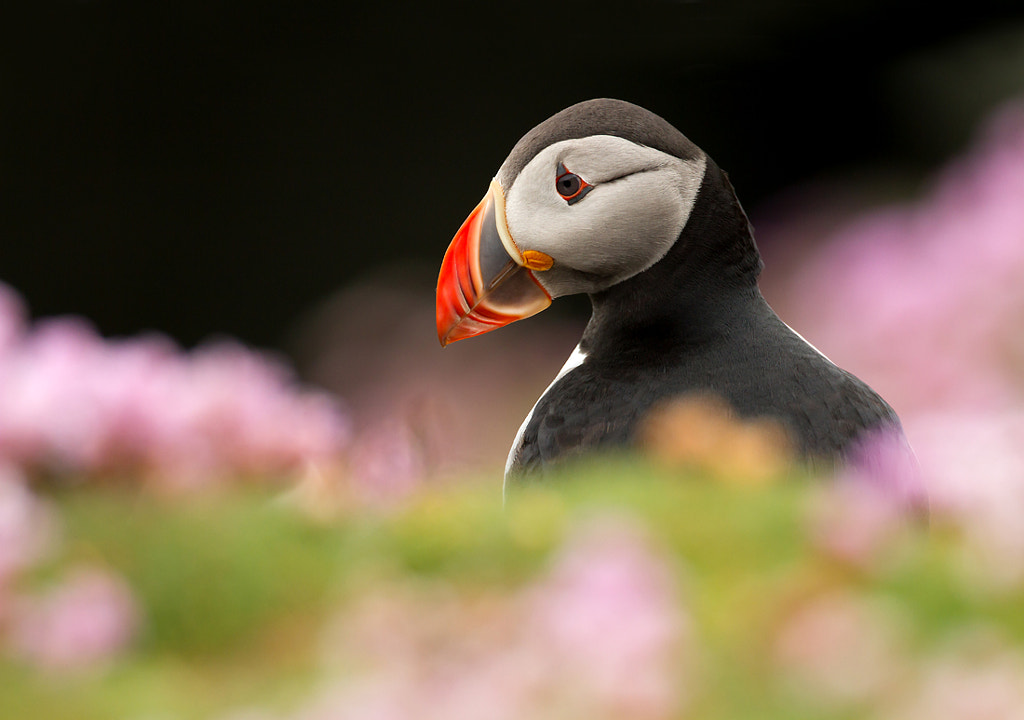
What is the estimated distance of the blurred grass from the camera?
134 centimetres

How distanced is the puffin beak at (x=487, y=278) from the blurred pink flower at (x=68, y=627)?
167 cm

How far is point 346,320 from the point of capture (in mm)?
7637

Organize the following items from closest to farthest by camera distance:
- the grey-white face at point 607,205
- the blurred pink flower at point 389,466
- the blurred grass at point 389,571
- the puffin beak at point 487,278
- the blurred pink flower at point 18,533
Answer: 1. the blurred grass at point 389,571
2. the blurred pink flower at point 18,533
3. the blurred pink flower at point 389,466
4. the grey-white face at point 607,205
5. the puffin beak at point 487,278

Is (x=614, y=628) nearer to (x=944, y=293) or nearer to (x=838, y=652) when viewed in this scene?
(x=838, y=652)

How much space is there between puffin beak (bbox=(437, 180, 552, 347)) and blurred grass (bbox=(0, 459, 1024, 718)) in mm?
1073

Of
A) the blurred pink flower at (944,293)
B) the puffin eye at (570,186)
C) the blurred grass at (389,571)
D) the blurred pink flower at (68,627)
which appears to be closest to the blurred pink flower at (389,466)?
the blurred grass at (389,571)

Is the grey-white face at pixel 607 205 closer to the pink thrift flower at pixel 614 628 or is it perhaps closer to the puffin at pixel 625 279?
the puffin at pixel 625 279

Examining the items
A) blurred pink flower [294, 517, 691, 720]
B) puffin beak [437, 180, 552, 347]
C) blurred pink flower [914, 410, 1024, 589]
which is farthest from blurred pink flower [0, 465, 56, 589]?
puffin beak [437, 180, 552, 347]

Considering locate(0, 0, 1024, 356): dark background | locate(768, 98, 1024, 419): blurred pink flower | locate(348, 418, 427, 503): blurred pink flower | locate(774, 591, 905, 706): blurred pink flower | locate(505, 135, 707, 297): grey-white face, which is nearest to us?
locate(774, 591, 905, 706): blurred pink flower

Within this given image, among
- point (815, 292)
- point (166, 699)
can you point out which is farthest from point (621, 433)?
point (815, 292)

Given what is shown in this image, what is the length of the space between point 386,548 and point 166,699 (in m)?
0.51

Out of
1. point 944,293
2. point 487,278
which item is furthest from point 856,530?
point 944,293

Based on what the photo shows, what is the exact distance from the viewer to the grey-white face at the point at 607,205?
301cm

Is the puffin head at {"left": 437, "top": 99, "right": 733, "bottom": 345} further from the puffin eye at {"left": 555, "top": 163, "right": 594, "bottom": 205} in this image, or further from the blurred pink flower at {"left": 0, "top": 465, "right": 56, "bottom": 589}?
the blurred pink flower at {"left": 0, "top": 465, "right": 56, "bottom": 589}
